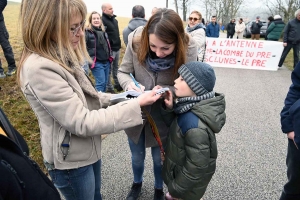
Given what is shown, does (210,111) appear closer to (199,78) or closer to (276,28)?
(199,78)

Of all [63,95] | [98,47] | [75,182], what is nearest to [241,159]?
[75,182]

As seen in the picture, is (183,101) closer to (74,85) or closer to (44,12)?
(74,85)

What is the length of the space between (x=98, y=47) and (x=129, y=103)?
323 cm

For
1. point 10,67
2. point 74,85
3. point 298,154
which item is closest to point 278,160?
point 298,154

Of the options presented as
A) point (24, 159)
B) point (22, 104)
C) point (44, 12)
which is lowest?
point (22, 104)

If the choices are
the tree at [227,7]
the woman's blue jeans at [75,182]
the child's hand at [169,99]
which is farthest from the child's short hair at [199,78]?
the tree at [227,7]

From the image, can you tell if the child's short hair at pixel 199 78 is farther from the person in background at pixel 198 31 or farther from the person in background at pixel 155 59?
the person in background at pixel 198 31

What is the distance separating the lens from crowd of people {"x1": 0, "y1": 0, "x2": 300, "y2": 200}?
1.03 meters

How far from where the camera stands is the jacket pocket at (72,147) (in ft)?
→ 3.74

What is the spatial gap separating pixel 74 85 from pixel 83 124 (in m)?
0.20

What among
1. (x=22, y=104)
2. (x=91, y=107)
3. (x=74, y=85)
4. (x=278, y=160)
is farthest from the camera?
(x=22, y=104)

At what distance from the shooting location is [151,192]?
7.47 feet

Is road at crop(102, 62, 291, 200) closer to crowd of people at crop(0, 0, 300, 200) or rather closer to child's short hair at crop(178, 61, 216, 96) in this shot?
crowd of people at crop(0, 0, 300, 200)

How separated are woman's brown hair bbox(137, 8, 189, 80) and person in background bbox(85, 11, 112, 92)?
268 centimetres
